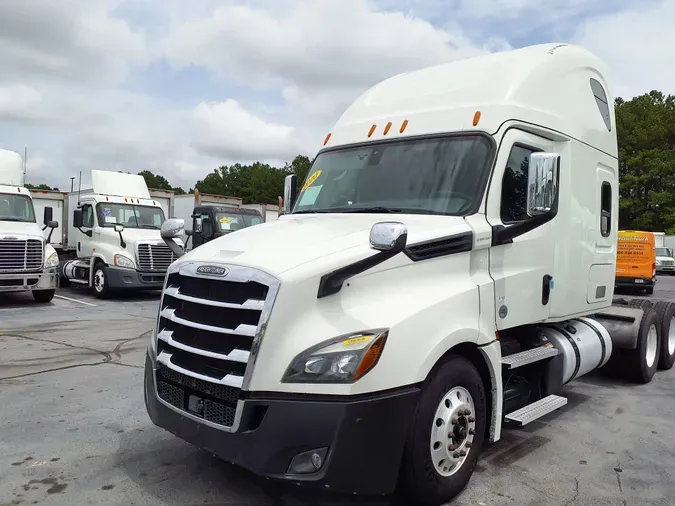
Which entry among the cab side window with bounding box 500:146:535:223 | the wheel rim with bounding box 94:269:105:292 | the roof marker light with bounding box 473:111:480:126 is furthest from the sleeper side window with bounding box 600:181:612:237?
the wheel rim with bounding box 94:269:105:292

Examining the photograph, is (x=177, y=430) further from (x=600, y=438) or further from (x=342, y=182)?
(x=600, y=438)

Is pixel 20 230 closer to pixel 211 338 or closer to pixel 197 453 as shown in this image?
pixel 197 453

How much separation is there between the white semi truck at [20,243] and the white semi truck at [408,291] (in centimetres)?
983

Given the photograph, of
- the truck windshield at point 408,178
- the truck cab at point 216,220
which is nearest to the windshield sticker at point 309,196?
the truck windshield at point 408,178

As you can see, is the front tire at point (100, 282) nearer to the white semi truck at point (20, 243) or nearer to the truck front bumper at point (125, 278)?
the truck front bumper at point (125, 278)

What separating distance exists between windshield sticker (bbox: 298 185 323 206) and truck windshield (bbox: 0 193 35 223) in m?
11.3

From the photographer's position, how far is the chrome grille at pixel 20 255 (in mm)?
13039

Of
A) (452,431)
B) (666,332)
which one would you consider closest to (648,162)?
(666,332)

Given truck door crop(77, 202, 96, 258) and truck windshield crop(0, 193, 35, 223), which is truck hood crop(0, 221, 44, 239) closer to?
truck windshield crop(0, 193, 35, 223)

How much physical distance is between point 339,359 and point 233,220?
644 inches

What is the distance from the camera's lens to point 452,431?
11.9 feet

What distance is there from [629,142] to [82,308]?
155ft

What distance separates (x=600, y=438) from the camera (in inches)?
201

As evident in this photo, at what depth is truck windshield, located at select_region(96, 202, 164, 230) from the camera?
624 inches
